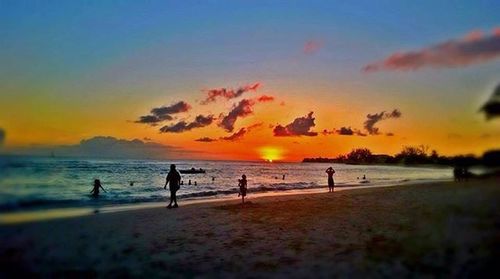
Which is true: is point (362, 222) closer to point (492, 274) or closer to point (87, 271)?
point (492, 274)

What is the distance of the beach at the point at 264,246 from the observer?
31.0ft

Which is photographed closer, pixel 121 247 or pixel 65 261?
pixel 65 261

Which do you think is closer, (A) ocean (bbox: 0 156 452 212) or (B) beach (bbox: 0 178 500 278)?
(B) beach (bbox: 0 178 500 278)

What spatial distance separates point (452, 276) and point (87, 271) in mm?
8499

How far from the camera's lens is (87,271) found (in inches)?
381

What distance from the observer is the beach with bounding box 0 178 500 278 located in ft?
31.0

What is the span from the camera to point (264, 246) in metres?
12.0

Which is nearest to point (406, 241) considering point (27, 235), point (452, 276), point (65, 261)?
point (452, 276)

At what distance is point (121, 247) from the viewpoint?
40.2 feet

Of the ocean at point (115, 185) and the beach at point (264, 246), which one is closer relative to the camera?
the beach at point (264, 246)

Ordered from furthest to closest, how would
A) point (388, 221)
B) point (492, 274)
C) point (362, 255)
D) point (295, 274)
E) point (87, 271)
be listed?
1. point (388, 221)
2. point (362, 255)
3. point (87, 271)
4. point (295, 274)
5. point (492, 274)

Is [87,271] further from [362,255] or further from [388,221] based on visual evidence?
[388,221]

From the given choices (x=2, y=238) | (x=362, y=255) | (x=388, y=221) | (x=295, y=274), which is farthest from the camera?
(x=388, y=221)

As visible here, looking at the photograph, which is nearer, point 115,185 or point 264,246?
point 264,246
